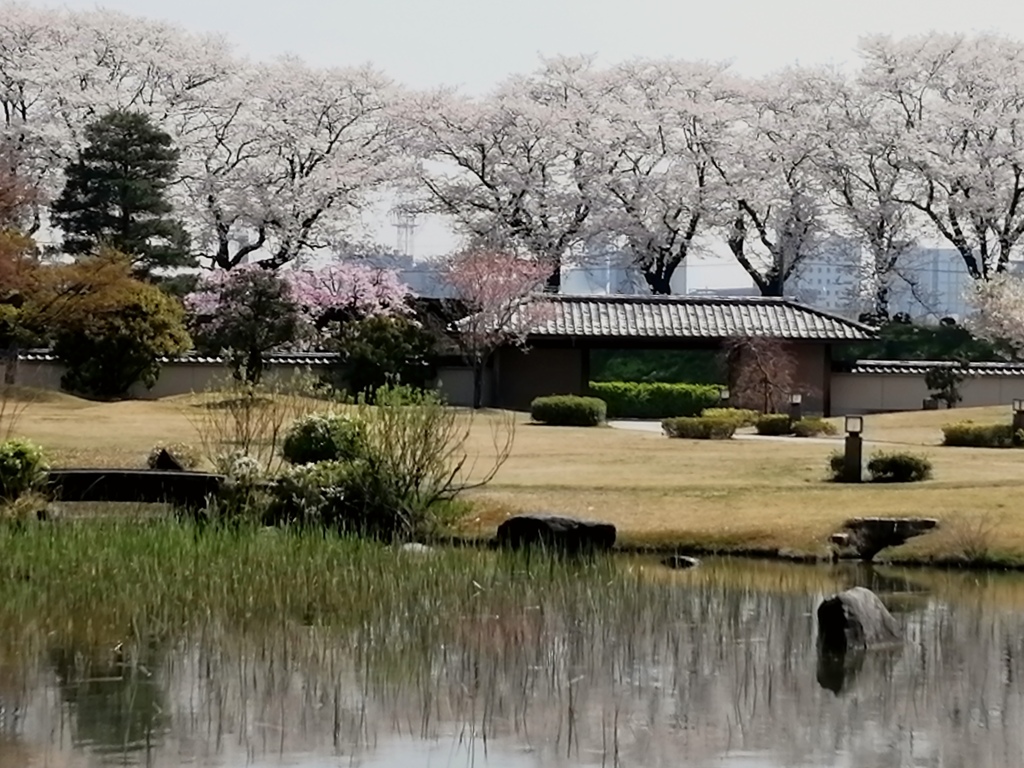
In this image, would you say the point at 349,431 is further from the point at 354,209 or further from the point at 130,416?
the point at 354,209

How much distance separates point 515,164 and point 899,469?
2565 centimetres

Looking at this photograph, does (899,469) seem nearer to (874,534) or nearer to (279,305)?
(874,534)

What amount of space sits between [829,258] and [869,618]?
37.7 meters

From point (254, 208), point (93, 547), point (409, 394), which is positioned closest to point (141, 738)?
point (93, 547)

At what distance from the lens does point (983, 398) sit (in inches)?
1510

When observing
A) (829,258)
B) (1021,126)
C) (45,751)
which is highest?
(1021,126)

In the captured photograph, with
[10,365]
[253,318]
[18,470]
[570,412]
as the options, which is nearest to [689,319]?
[570,412]

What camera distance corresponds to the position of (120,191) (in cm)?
3809

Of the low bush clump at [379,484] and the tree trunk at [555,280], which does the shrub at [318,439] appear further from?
the tree trunk at [555,280]

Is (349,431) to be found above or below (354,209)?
below

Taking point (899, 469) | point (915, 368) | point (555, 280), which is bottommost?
point (899, 469)

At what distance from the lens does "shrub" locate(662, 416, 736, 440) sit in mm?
27828

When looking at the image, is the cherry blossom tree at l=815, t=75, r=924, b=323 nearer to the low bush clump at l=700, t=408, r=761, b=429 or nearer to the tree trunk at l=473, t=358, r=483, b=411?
the tree trunk at l=473, t=358, r=483, b=411

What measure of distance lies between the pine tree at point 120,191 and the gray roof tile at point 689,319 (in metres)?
8.91
